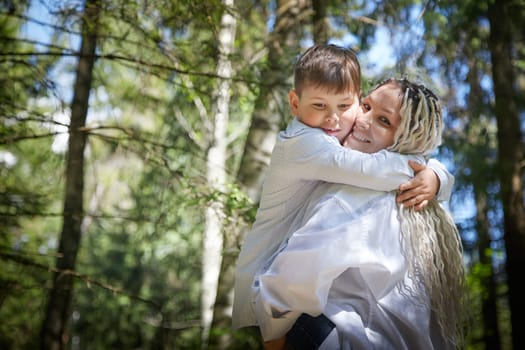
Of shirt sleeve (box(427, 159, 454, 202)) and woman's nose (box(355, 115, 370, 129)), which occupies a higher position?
woman's nose (box(355, 115, 370, 129))

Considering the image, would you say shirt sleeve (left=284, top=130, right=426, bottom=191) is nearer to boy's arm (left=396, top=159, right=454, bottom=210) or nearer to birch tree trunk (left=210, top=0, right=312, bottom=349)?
boy's arm (left=396, top=159, right=454, bottom=210)

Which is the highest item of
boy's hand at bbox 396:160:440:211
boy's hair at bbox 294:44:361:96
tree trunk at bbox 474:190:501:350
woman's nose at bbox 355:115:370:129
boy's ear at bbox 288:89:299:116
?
boy's hair at bbox 294:44:361:96

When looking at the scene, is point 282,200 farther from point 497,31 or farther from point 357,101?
point 497,31

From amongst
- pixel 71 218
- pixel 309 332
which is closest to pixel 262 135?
pixel 71 218

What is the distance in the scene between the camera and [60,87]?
4051mm

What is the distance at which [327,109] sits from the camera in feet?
7.98

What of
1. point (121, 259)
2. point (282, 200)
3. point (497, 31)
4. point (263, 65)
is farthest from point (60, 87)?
point (121, 259)

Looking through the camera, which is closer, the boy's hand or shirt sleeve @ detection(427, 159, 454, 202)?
the boy's hand

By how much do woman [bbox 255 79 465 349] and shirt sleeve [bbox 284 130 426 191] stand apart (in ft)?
0.24

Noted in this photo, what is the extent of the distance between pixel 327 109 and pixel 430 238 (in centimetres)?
72

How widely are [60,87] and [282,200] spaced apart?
7.66ft

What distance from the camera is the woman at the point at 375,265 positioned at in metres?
2.14

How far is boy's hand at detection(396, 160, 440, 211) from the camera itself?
7.66ft

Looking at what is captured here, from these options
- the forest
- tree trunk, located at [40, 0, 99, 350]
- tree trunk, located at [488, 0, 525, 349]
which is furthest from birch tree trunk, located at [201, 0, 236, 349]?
tree trunk, located at [488, 0, 525, 349]
